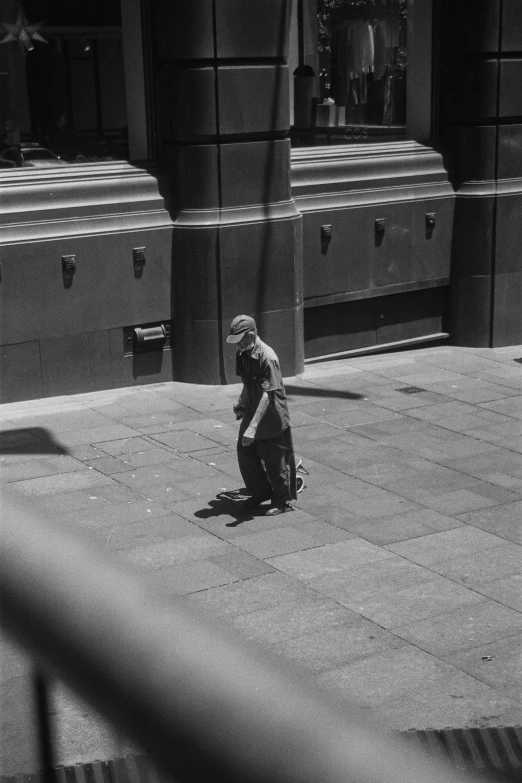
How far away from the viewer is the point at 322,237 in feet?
44.3

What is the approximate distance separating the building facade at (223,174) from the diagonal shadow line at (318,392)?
0.59m

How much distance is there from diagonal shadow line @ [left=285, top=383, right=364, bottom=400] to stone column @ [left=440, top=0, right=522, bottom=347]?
3316 millimetres

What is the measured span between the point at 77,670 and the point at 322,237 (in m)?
12.7

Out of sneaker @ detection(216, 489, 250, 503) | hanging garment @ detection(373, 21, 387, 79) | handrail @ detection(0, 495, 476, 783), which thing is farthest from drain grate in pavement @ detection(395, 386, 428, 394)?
handrail @ detection(0, 495, 476, 783)

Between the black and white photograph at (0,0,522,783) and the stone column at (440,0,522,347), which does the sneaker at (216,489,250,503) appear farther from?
the stone column at (440,0,522,347)

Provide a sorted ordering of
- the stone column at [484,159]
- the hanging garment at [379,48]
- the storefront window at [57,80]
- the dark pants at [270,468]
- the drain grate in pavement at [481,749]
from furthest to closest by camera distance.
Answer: the hanging garment at [379,48] → the stone column at [484,159] → the storefront window at [57,80] → the dark pants at [270,468] → the drain grate in pavement at [481,749]

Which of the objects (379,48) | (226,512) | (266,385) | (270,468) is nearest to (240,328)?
(266,385)

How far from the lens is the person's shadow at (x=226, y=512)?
28.0 feet

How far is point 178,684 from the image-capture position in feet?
3.12

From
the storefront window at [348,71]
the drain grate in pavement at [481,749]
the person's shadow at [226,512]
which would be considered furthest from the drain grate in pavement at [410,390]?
the drain grate in pavement at [481,749]

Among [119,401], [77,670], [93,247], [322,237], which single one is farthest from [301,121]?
[77,670]

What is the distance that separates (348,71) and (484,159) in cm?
212

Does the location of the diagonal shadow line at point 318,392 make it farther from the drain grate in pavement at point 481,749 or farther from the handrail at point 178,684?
the handrail at point 178,684

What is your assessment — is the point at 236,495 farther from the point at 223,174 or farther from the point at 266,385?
the point at 223,174
